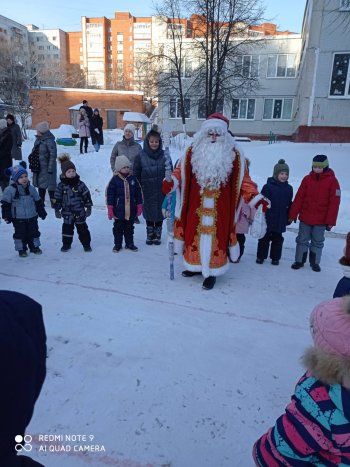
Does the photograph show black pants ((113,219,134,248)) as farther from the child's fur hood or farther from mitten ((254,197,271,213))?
the child's fur hood

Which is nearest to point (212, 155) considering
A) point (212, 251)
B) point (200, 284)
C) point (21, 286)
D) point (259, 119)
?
point (212, 251)

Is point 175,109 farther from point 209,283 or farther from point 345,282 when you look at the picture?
point 345,282

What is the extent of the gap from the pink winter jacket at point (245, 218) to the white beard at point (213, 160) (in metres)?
0.64

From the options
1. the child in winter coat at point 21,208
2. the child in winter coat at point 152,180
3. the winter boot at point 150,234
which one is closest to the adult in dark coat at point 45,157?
the child in winter coat at point 21,208

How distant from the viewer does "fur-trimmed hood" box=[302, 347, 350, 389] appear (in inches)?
49.5

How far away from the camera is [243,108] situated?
27266 mm

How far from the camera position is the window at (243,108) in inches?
1067

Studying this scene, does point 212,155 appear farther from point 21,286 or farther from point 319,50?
point 319,50

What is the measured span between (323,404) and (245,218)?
11.3 feet

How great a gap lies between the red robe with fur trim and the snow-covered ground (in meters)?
0.30

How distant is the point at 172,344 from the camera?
292 cm

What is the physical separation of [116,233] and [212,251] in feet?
5.53

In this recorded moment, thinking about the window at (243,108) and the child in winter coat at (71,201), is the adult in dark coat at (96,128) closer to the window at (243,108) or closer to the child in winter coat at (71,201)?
the child in winter coat at (71,201)

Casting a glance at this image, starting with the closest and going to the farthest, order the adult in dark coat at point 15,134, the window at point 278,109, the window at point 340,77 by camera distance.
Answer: the adult in dark coat at point 15,134 < the window at point 340,77 < the window at point 278,109
